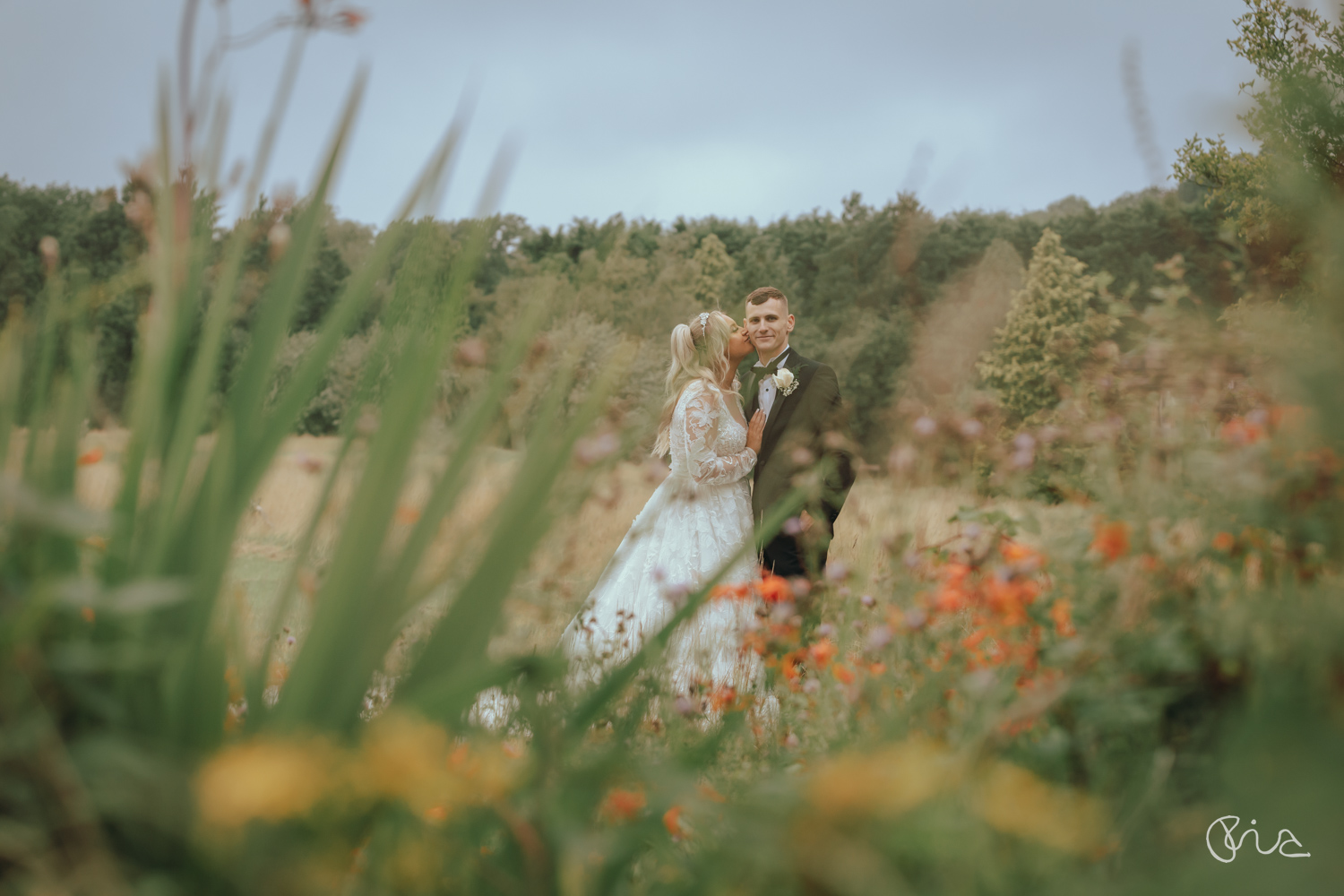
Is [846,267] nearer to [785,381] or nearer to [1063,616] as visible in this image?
[785,381]

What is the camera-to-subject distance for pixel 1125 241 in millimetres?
23844

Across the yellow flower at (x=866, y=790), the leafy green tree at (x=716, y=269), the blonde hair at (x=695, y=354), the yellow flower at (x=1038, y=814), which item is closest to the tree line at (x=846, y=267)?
the leafy green tree at (x=716, y=269)

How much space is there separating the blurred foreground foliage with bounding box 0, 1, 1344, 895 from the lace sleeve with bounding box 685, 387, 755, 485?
10.6 ft

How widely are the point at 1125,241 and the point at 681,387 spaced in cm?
2387

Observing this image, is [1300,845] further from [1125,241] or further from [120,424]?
[1125,241]

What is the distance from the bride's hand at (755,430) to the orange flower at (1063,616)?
11.8ft

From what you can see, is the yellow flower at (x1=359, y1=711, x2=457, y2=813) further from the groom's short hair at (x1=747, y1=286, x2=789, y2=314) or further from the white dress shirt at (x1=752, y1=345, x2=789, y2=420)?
the groom's short hair at (x1=747, y1=286, x2=789, y2=314)


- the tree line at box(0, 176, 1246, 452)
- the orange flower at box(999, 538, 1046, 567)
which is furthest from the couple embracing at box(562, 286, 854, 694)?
the tree line at box(0, 176, 1246, 452)

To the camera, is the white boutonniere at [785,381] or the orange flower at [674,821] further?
the white boutonniere at [785,381]

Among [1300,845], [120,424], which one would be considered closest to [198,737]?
[120,424]

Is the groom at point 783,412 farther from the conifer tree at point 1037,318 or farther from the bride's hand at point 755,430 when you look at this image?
the conifer tree at point 1037,318

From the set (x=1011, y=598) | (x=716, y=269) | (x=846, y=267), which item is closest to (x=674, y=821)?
(x=1011, y=598)

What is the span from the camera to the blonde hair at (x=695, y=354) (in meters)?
5.20

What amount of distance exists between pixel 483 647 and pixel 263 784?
1.27 ft
